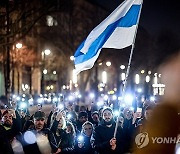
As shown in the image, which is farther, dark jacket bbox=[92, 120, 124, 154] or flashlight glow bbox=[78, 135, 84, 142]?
flashlight glow bbox=[78, 135, 84, 142]

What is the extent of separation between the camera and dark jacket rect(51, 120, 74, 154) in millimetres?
8709

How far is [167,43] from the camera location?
72938 millimetres

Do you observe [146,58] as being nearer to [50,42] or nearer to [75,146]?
[50,42]

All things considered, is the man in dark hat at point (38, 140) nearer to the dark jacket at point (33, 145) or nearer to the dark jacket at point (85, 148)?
the dark jacket at point (33, 145)

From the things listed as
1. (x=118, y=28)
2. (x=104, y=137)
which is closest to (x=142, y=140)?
(x=118, y=28)

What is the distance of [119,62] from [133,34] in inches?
2147

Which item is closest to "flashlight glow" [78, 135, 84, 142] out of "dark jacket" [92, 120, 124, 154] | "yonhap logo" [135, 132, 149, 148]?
"dark jacket" [92, 120, 124, 154]

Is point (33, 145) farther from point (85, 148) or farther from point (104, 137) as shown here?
point (104, 137)

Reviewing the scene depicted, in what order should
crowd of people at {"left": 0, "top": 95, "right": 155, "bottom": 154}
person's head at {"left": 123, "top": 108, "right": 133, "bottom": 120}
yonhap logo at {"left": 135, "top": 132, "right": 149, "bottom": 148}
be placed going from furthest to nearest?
person's head at {"left": 123, "top": 108, "right": 133, "bottom": 120} → crowd of people at {"left": 0, "top": 95, "right": 155, "bottom": 154} → yonhap logo at {"left": 135, "top": 132, "right": 149, "bottom": 148}

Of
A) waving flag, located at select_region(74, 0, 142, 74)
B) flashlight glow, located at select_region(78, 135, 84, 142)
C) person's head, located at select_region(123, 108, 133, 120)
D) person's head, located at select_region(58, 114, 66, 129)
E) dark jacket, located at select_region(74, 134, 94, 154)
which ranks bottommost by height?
dark jacket, located at select_region(74, 134, 94, 154)

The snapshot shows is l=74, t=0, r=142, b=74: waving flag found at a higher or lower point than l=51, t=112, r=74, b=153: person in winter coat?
higher

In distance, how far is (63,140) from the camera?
29.3 ft

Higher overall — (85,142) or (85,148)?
(85,142)

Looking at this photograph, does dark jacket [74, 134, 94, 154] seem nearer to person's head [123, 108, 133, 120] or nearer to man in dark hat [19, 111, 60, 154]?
man in dark hat [19, 111, 60, 154]
